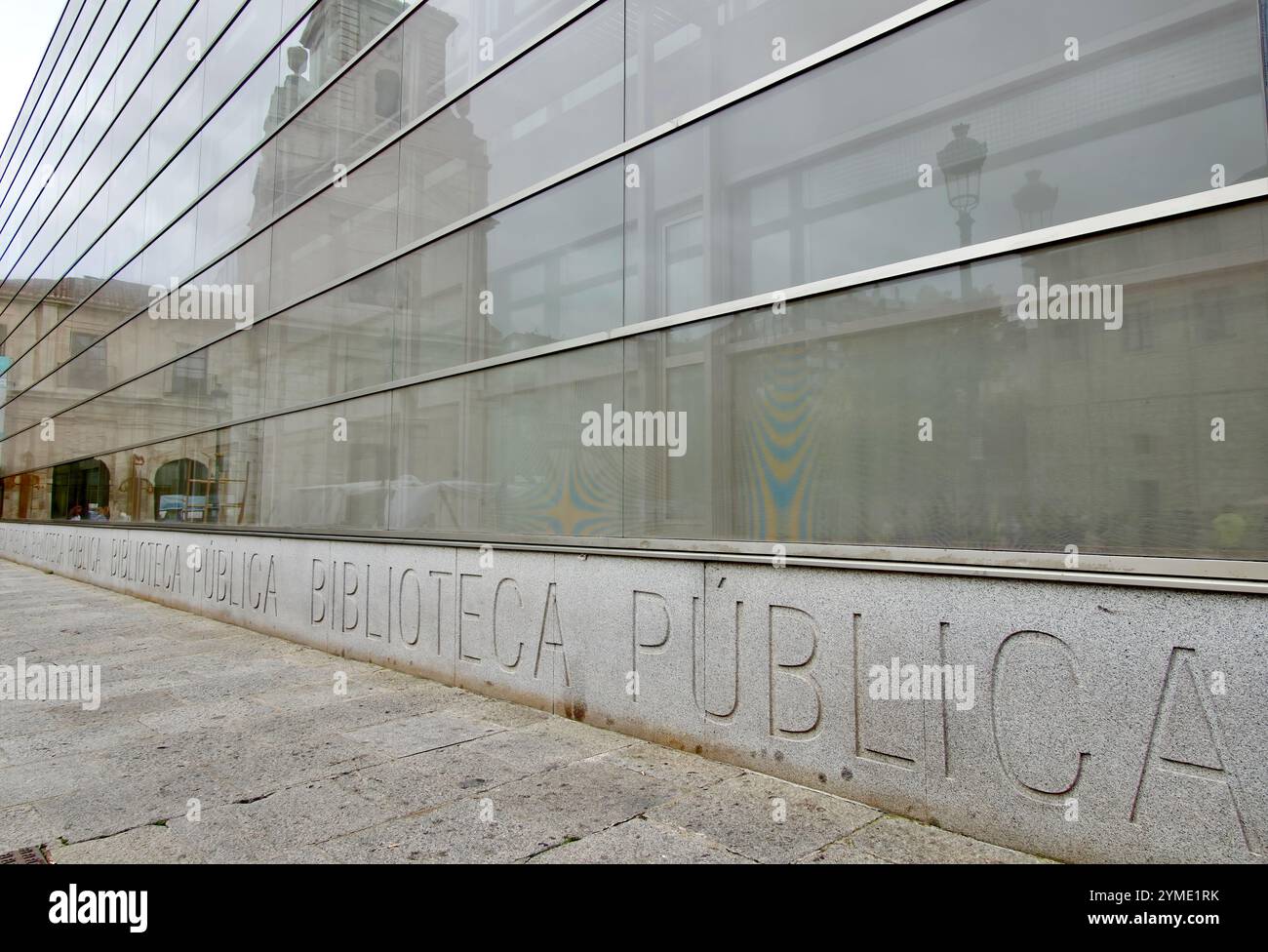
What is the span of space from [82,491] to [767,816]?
765 inches

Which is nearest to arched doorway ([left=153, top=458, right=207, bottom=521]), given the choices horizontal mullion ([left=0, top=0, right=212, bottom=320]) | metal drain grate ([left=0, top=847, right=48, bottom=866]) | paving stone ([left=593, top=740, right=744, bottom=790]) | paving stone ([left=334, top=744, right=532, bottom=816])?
horizontal mullion ([left=0, top=0, right=212, bottom=320])

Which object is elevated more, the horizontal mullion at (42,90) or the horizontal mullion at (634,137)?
the horizontal mullion at (42,90)

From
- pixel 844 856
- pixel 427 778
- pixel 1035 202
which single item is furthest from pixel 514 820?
pixel 1035 202

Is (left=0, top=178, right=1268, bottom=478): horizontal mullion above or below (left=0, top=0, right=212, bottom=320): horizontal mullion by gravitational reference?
below

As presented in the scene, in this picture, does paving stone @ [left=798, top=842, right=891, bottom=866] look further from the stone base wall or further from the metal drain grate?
the metal drain grate

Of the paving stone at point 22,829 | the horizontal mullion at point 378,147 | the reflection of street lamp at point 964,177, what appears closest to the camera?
the paving stone at point 22,829

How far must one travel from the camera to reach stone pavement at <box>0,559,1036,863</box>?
11.4 feet

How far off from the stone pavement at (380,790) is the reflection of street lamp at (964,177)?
270 cm

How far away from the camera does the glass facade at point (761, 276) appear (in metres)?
→ 3.41

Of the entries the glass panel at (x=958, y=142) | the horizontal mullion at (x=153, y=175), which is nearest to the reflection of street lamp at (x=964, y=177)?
the glass panel at (x=958, y=142)

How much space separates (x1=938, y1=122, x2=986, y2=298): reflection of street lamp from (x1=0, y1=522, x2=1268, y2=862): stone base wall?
65.7 inches

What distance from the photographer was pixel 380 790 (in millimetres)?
4227

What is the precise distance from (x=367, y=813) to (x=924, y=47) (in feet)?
15.7

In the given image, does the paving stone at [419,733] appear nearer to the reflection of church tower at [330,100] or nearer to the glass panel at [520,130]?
the glass panel at [520,130]
